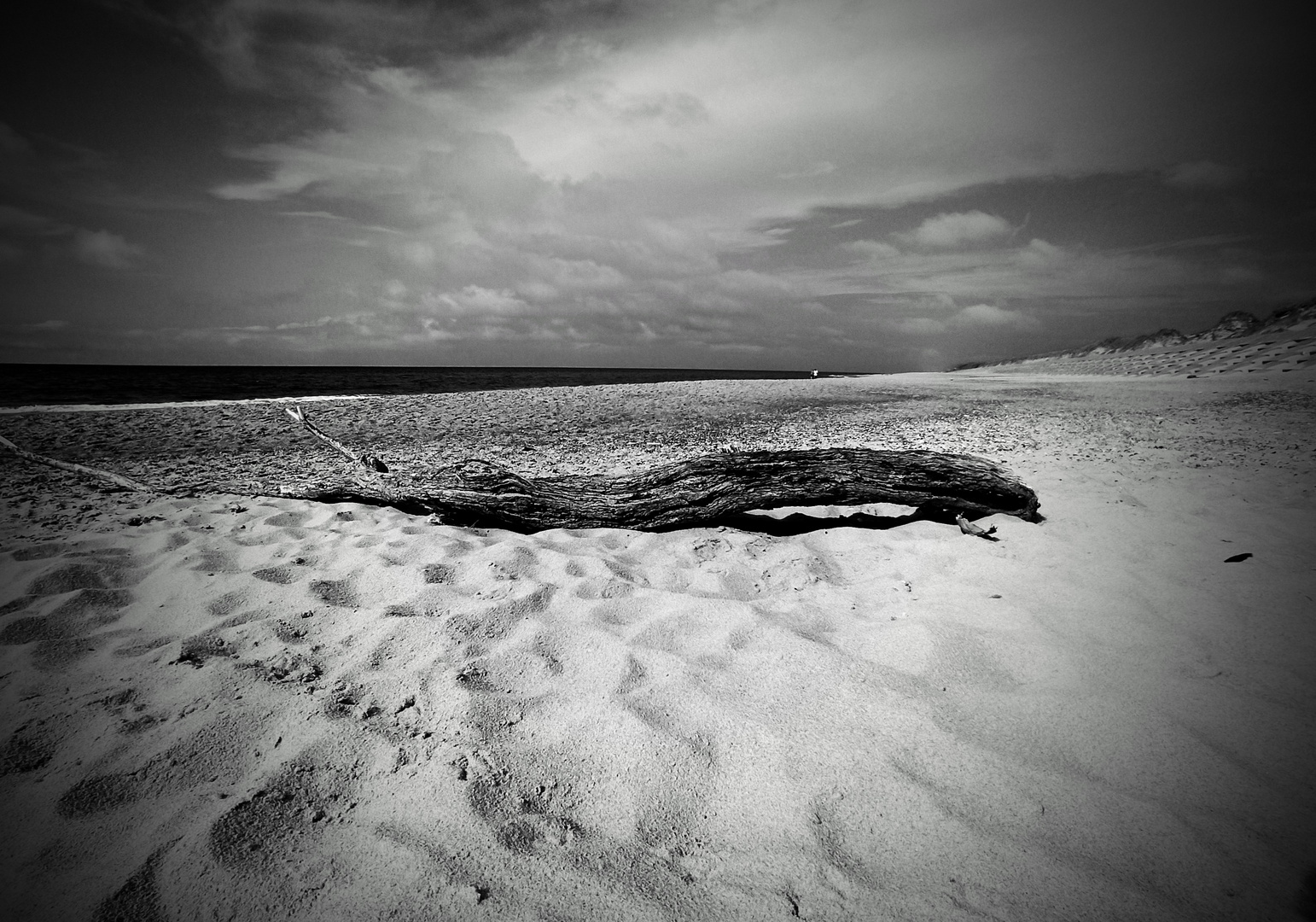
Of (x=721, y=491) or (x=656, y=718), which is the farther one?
(x=721, y=491)

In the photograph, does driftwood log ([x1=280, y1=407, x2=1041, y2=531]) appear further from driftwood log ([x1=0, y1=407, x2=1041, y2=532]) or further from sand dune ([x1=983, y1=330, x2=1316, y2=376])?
sand dune ([x1=983, y1=330, x2=1316, y2=376])

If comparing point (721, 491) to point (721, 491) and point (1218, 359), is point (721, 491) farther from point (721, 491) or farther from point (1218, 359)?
point (1218, 359)

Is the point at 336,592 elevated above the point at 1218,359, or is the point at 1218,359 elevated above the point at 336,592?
the point at 1218,359

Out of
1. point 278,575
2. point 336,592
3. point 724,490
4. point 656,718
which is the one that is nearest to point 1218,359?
point 724,490

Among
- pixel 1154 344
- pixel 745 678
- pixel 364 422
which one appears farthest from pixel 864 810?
pixel 1154 344

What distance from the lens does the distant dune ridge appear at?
71.1 ft

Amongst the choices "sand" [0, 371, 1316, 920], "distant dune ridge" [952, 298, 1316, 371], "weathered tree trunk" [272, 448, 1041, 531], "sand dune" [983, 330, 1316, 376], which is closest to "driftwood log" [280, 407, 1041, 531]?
"weathered tree trunk" [272, 448, 1041, 531]

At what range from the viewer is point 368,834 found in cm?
181

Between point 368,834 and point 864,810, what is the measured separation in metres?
1.81

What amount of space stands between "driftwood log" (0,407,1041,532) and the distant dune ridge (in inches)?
1083

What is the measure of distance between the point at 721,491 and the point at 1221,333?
115 ft

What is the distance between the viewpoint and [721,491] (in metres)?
4.66

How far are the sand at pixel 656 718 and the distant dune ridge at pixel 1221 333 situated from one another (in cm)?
2781

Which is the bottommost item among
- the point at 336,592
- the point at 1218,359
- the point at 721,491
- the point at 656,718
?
the point at 656,718
